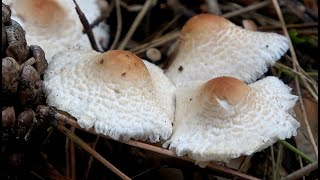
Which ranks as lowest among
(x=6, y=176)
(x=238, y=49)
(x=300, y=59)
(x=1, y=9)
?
(x=300, y=59)

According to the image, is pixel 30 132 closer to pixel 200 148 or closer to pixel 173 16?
pixel 200 148

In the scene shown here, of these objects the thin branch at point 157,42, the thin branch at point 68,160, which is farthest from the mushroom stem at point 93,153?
the thin branch at point 157,42

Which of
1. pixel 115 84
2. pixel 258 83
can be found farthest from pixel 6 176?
pixel 258 83

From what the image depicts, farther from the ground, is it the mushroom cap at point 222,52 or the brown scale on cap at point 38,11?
the brown scale on cap at point 38,11

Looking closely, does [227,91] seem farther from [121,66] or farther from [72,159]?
[72,159]

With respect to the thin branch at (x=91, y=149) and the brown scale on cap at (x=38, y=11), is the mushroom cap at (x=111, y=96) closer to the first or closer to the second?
the thin branch at (x=91, y=149)
